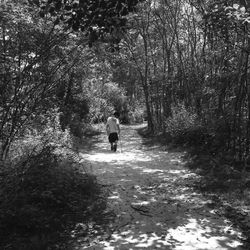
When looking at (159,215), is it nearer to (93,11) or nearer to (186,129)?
(93,11)

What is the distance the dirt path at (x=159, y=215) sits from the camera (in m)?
5.07

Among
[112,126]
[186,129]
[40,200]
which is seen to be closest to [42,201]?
[40,200]

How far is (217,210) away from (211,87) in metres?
7.93

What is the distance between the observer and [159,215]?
6238 mm

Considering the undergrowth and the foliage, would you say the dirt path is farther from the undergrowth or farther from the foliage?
the foliage

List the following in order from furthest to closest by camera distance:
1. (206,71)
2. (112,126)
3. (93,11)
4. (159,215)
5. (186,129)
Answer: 1. (206,71)
2. (112,126)
3. (186,129)
4. (159,215)
5. (93,11)

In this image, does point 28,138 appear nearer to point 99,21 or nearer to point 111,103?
point 99,21

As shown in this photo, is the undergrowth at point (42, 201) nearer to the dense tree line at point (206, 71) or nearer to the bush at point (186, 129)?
the dense tree line at point (206, 71)

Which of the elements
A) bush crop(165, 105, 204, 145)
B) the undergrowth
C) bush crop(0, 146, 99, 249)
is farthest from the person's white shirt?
bush crop(0, 146, 99, 249)

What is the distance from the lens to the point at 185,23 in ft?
62.0

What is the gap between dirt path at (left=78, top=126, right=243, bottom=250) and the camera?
5070 millimetres

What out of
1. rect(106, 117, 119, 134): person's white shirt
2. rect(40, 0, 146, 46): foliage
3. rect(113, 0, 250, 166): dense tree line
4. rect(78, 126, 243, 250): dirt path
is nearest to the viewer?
rect(40, 0, 146, 46): foliage

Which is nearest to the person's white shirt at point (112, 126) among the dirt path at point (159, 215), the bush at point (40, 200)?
the dirt path at point (159, 215)

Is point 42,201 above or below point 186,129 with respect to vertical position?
below
